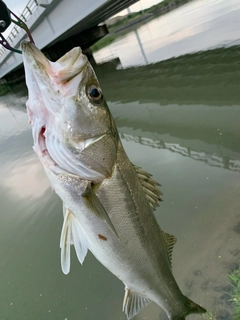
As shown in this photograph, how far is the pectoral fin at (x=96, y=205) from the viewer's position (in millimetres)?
1688

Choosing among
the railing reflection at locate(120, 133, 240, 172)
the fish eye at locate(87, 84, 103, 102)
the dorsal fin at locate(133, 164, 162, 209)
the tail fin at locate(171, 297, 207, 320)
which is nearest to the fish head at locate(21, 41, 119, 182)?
the fish eye at locate(87, 84, 103, 102)

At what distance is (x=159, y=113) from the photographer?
7.45 meters

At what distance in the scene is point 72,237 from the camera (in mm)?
1986

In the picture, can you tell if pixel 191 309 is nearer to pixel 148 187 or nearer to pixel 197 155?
pixel 148 187

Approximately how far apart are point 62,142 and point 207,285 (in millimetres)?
2359

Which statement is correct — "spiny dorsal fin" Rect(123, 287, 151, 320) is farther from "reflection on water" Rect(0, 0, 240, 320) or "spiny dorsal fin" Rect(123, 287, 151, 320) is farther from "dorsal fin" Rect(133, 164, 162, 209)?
"reflection on water" Rect(0, 0, 240, 320)

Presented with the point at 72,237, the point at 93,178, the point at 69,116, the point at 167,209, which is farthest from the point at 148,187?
the point at 167,209

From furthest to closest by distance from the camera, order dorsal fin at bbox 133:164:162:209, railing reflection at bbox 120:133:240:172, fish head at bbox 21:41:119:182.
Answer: railing reflection at bbox 120:133:240:172 → dorsal fin at bbox 133:164:162:209 → fish head at bbox 21:41:119:182

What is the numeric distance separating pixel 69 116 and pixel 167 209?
9.81 feet

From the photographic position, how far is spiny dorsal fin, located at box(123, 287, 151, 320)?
7.13 ft

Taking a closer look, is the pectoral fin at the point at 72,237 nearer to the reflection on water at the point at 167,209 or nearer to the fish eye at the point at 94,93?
the fish eye at the point at 94,93

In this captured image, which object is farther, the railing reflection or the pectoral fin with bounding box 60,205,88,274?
the railing reflection

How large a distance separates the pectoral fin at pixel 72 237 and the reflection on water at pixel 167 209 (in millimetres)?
1580

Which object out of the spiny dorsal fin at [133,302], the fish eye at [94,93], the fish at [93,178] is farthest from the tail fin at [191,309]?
the fish eye at [94,93]
